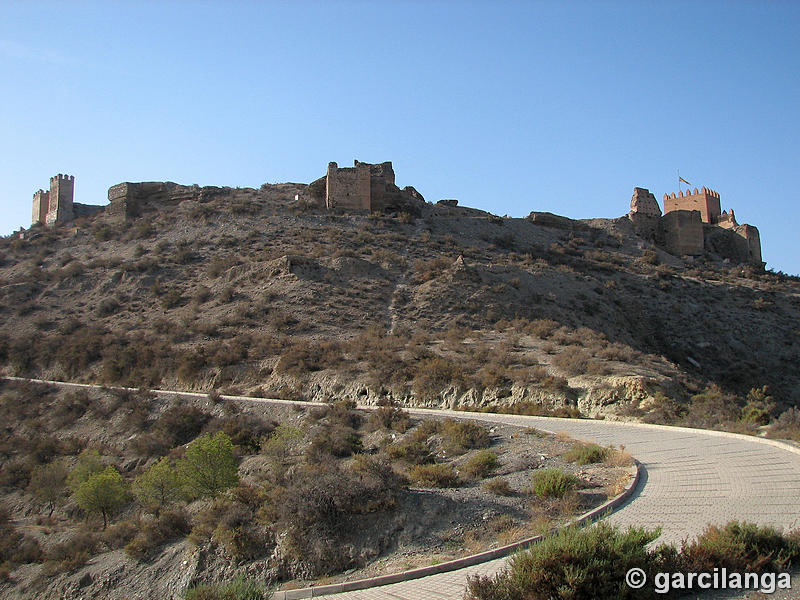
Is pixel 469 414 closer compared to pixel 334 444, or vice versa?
pixel 334 444

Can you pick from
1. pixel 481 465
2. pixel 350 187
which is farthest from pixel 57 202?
pixel 481 465

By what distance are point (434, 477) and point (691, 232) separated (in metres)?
42.5

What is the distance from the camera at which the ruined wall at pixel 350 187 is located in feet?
140

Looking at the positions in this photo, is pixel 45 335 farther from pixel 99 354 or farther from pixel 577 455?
pixel 577 455

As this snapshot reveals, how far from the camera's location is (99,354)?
29.5 meters

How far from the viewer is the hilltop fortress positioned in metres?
44.0

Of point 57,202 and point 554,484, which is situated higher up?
point 57,202

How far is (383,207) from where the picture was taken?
44.0 meters

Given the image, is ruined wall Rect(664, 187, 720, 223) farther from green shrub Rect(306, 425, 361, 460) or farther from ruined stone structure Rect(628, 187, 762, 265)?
green shrub Rect(306, 425, 361, 460)

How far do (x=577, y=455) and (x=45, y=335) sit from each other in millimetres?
29452

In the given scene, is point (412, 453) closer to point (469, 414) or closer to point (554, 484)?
point (469, 414)

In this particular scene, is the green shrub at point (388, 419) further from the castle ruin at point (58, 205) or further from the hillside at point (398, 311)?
the castle ruin at point (58, 205)

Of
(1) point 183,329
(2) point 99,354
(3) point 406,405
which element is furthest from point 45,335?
(3) point 406,405

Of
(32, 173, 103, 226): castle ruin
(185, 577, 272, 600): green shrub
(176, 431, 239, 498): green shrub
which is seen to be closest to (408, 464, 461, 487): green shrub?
(176, 431, 239, 498): green shrub
